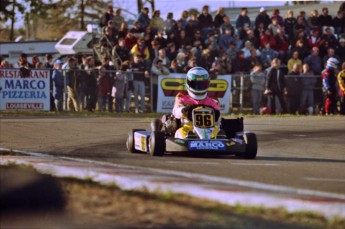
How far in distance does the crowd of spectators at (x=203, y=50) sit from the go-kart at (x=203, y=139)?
1044 centimetres

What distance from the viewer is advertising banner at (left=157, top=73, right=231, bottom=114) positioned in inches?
931

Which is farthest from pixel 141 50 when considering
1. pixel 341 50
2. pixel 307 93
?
pixel 341 50

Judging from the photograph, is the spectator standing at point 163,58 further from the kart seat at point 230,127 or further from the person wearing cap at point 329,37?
the kart seat at point 230,127

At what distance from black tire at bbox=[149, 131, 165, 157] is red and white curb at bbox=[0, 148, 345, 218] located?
2.25 m

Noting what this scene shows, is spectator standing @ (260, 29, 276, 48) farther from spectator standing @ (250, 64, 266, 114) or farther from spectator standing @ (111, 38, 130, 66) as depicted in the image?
spectator standing @ (111, 38, 130, 66)

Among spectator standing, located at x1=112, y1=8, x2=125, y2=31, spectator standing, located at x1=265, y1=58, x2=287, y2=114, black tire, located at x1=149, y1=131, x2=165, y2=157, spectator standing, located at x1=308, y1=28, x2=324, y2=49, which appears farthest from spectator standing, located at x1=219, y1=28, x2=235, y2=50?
black tire, located at x1=149, y1=131, x2=165, y2=157

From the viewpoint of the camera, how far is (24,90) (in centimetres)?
2338

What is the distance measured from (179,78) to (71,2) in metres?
27.9

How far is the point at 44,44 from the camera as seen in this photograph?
38.0 m

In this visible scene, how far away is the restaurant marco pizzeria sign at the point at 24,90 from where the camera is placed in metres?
23.3

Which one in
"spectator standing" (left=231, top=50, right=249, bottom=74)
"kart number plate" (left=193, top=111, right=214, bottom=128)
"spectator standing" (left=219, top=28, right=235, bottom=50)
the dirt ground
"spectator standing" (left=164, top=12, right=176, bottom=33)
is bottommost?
the dirt ground

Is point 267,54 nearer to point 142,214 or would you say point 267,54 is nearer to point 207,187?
point 207,187

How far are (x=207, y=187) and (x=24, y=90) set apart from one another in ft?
52.4

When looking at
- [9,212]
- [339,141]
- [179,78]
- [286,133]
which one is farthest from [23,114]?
[9,212]
